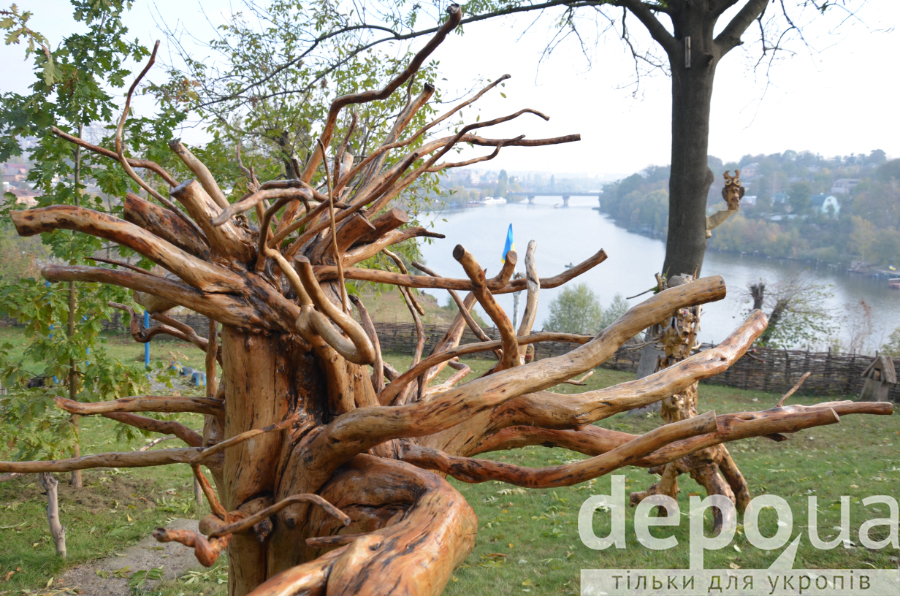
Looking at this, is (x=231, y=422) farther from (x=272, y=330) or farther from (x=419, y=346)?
(x=419, y=346)

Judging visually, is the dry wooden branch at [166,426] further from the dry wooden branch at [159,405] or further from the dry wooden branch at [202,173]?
the dry wooden branch at [202,173]

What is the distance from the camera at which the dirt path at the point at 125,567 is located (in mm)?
4270

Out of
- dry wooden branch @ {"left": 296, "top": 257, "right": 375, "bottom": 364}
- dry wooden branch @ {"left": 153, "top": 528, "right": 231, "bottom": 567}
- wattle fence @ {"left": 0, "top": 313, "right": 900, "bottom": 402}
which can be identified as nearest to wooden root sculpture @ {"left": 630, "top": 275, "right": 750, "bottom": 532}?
dry wooden branch @ {"left": 296, "top": 257, "right": 375, "bottom": 364}

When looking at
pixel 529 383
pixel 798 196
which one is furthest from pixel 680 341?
pixel 798 196

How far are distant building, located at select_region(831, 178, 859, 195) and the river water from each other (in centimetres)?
752

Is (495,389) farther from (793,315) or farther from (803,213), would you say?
(803,213)

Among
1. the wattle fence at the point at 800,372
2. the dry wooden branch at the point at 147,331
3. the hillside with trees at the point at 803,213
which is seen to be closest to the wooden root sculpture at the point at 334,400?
the dry wooden branch at the point at 147,331

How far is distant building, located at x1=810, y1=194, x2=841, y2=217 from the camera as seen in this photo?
101 feet

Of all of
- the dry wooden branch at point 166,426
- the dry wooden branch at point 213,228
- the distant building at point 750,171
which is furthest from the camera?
the distant building at point 750,171

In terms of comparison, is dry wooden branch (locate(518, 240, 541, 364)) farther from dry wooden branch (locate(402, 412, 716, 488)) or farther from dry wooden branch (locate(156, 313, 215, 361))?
dry wooden branch (locate(156, 313, 215, 361))

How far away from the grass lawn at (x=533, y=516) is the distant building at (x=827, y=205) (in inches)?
1071

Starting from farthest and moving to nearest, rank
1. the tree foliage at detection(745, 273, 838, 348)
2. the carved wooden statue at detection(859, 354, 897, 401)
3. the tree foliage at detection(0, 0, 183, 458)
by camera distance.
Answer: the tree foliage at detection(745, 273, 838, 348), the carved wooden statue at detection(859, 354, 897, 401), the tree foliage at detection(0, 0, 183, 458)

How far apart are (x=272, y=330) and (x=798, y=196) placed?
3662cm

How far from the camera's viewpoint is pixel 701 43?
8547 millimetres
